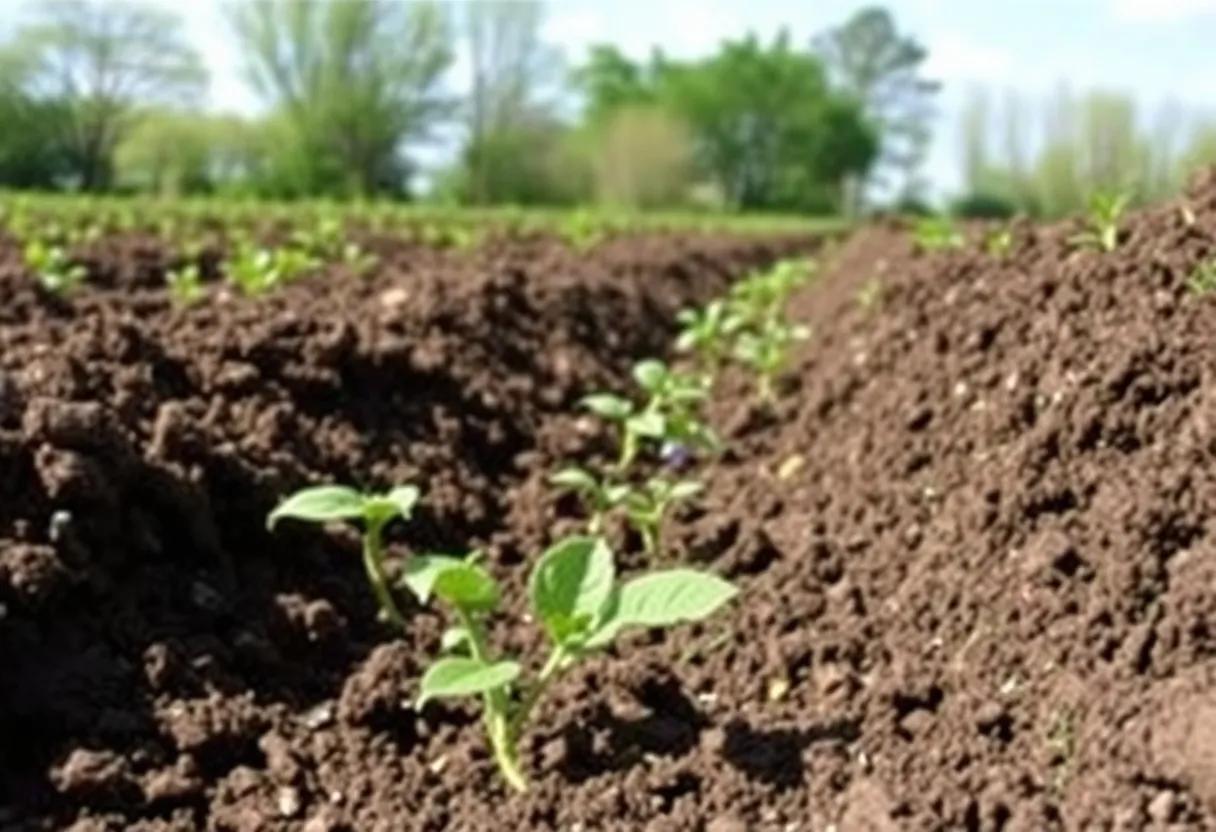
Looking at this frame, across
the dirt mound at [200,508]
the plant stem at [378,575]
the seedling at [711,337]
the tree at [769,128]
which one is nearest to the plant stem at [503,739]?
the dirt mound at [200,508]

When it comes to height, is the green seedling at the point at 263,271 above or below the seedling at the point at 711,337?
above

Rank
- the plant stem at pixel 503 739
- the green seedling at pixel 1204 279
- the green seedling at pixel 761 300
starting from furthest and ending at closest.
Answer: the green seedling at pixel 761 300, the green seedling at pixel 1204 279, the plant stem at pixel 503 739

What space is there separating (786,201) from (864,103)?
1774 centimetres

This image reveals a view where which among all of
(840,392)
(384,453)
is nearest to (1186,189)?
(840,392)

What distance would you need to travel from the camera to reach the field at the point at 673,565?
244 cm

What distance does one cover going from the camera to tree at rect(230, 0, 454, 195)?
36875 millimetres

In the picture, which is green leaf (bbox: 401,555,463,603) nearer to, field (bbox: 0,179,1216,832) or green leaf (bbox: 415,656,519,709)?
green leaf (bbox: 415,656,519,709)

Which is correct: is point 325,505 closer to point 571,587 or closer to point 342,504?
point 342,504

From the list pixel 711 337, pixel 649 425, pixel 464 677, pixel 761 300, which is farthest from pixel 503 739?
pixel 761 300

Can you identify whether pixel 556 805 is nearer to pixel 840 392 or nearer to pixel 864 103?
pixel 840 392

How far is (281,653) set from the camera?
3.03 meters

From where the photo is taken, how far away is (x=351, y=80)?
38844mm

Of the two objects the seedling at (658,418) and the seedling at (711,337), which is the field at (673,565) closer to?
Result: the seedling at (658,418)

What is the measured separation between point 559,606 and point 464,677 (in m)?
0.18
